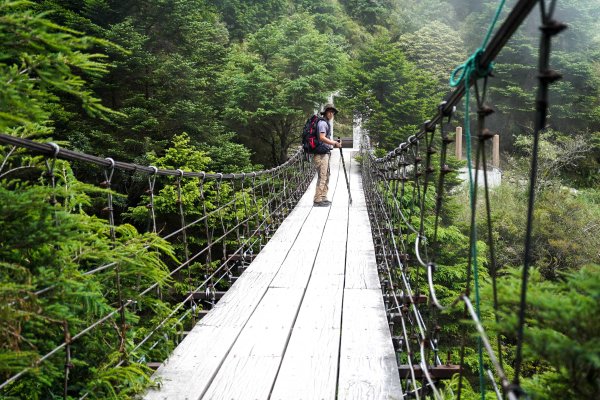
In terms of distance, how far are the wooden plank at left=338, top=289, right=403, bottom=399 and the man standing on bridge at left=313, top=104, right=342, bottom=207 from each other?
3.63 meters

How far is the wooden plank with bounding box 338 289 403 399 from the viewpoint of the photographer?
1891 mm

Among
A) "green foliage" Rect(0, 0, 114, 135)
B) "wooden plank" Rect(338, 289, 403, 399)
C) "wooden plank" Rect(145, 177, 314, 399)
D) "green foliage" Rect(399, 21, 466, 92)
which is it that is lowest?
"wooden plank" Rect(145, 177, 314, 399)

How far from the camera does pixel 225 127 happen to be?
13.3m

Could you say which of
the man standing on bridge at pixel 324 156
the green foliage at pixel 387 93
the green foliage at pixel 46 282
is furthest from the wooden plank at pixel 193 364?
the green foliage at pixel 387 93

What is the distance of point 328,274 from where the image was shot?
12.0 ft

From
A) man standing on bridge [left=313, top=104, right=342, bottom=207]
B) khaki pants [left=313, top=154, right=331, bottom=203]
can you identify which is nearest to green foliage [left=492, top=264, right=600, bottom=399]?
man standing on bridge [left=313, top=104, right=342, bottom=207]

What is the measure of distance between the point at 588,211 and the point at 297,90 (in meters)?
8.57

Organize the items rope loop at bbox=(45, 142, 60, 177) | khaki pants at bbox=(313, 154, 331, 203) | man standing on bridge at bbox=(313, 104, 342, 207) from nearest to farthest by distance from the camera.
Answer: rope loop at bbox=(45, 142, 60, 177)
man standing on bridge at bbox=(313, 104, 342, 207)
khaki pants at bbox=(313, 154, 331, 203)

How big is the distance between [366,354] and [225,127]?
11.6 meters

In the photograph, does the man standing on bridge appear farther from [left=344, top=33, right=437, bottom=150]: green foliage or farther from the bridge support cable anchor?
[left=344, top=33, right=437, bottom=150]: green foliage

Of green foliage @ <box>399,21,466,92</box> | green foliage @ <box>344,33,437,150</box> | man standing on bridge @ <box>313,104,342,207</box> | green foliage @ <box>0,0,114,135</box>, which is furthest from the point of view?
green foliage @ <box>399,21,466,92</box>

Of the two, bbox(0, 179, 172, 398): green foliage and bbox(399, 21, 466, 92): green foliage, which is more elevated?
bbox(399, 21, 466, 92): green foliage

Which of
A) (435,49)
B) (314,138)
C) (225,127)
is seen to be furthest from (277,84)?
(435,49)

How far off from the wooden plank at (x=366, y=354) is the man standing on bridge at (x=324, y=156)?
3629 mm
